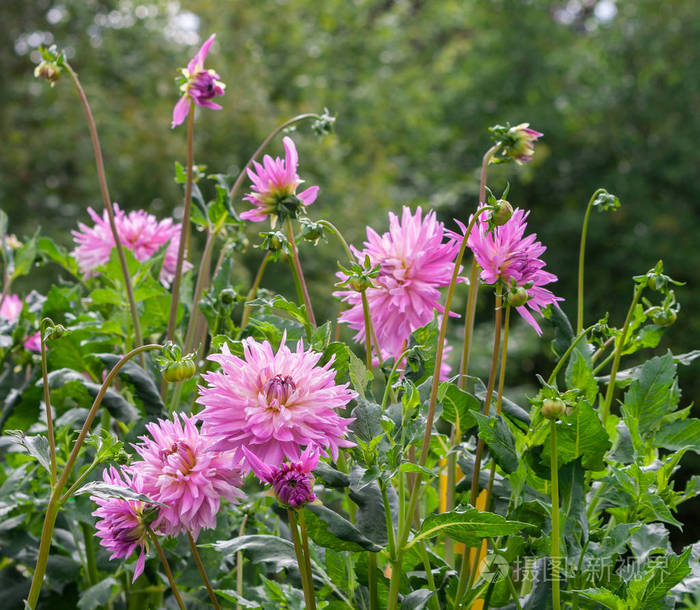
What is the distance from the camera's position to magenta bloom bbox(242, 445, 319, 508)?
50cm

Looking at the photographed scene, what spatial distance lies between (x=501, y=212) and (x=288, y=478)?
0.21m

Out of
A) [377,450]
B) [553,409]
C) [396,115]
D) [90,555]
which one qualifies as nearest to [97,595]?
[90,555]

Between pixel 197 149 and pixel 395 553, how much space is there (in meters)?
4.73

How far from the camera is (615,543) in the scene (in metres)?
0.59

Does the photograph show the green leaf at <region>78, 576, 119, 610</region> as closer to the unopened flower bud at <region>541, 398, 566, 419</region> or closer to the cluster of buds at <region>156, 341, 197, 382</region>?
the cluster of buds at <region>156, 341, 197, 382</region>

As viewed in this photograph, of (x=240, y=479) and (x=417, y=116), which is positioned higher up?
(x=417, y=116)

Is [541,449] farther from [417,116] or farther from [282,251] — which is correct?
[417,116]

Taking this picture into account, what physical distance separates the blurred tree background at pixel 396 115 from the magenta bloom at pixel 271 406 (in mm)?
3994

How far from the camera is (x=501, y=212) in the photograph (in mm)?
555

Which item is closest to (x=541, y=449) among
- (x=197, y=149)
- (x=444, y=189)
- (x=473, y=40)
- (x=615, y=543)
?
(x=615, y=543)

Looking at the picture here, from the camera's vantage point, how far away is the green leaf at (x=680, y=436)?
0.63 metres

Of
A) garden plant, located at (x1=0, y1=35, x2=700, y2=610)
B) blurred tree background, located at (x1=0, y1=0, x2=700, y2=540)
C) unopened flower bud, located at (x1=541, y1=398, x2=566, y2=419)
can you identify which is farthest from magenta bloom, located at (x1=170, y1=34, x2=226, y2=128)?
blurred tree background, located at (x1=0, y1=0, x2=700, y2=540)

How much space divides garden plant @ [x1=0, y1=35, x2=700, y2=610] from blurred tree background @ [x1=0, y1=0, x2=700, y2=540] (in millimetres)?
3752

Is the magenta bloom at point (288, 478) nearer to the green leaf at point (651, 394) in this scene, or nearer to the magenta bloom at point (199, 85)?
the green leaf at point (651, 394)
